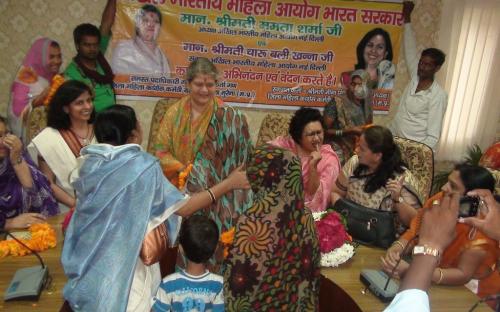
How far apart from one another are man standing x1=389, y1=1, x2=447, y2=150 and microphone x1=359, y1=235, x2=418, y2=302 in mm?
3128

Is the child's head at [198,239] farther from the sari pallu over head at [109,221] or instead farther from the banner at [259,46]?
the banner at [259,46]

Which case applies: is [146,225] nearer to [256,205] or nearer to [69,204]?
[256,205]

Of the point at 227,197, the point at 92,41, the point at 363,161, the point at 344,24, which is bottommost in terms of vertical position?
the point at 227,197

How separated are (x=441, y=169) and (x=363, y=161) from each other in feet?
11.3

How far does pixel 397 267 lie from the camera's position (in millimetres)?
2193

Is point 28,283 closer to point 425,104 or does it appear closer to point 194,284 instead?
point 194,284

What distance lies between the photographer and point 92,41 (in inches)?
175

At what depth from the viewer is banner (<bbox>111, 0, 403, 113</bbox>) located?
4848 millimetres

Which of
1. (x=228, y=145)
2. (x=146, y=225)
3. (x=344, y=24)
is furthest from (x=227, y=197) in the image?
(x=344, y=24)

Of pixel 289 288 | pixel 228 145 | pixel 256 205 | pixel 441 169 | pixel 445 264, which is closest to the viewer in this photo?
pixel 256 205

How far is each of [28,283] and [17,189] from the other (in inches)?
34.2

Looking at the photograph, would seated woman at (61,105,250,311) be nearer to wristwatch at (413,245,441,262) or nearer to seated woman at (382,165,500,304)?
wristwatch at (413,245,441,262)

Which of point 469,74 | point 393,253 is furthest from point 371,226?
point 469,74

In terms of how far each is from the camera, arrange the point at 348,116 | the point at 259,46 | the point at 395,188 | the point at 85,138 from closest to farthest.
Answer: the point at 395,188
the point at 85,138
the point at 348,116
the point at 259,46
